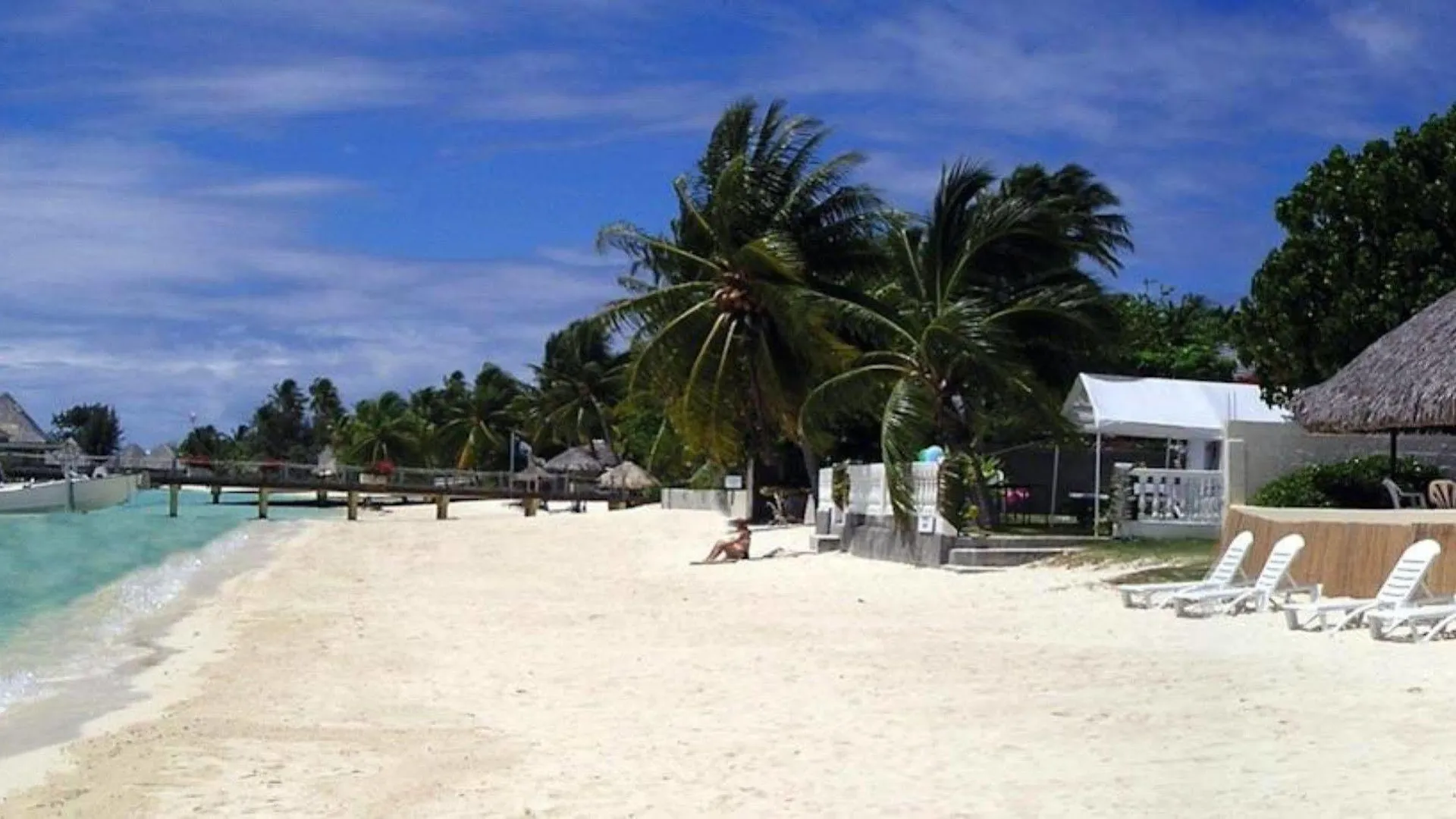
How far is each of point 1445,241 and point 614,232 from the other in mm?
16417

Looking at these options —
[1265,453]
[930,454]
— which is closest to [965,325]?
[930,454]

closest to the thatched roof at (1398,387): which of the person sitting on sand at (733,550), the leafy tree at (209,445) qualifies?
the person sitting on sand at (733,550)

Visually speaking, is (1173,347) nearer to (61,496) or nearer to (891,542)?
(891,542)

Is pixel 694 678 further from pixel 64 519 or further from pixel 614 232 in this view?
pixel 64 519

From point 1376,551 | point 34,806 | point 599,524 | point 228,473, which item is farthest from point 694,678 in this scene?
point 228,473

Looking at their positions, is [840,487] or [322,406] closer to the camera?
[840,487]

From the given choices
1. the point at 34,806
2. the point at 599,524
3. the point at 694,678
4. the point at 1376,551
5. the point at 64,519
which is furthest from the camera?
the point at 64,519

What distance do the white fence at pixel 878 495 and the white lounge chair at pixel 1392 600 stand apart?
778 centimetres

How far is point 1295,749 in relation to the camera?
7.72m

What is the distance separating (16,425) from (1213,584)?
279 feet

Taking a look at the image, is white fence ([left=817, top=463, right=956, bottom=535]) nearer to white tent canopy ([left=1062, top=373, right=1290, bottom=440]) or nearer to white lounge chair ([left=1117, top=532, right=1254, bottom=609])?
white tent canopy ([left=1062, top=373, right=1290, bottom=440])

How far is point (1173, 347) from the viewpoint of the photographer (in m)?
41.3

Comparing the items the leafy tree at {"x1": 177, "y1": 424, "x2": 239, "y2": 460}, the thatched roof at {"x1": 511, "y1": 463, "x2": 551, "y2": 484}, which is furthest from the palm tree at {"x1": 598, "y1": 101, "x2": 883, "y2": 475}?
the leafy tree at {"x1": 177, "y1": 424, "x2": 239, "y2": 460}

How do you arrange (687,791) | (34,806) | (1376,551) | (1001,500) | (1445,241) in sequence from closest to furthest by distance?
A: (687,791) < (34,806) < (1376,551) < (1445,241) < (1001,500)
